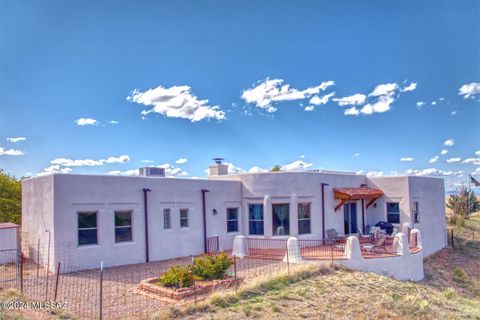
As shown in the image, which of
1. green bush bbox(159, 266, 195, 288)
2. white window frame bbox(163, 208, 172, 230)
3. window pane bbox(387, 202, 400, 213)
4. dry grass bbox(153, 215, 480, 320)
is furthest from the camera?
window pane bbox(387, 202, 400, 213)

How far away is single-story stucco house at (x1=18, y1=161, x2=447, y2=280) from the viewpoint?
1418 centimetres

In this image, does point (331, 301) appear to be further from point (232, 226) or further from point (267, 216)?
point (232, 226)

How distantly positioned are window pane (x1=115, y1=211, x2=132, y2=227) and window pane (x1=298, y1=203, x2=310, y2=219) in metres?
8.36

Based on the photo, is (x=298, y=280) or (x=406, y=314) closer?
(x=406, y=314)

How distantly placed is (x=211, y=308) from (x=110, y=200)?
743cm

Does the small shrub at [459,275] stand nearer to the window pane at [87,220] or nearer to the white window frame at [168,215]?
the white window frame at [168,215]

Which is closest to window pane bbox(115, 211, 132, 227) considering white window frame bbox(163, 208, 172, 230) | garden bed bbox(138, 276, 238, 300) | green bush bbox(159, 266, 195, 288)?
white window frame bbox(163, 208, 172, 230)

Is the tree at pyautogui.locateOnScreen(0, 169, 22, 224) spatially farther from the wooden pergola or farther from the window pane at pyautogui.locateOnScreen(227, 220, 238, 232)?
the wooden pergola

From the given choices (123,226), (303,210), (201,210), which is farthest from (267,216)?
(123,226)

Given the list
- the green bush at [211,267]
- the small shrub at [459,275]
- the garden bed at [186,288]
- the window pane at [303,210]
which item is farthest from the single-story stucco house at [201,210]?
the green bush at [211,267]

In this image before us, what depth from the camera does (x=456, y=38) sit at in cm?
1931

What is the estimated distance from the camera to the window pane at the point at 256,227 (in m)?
19.0

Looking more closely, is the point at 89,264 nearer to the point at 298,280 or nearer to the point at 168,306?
the point at 168,306

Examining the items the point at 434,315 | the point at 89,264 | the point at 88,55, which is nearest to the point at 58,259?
the point at 89,264
